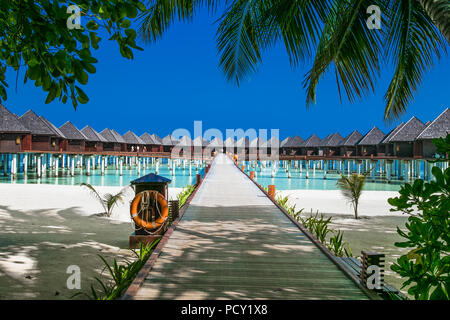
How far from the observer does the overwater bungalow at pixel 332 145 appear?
45109 mm

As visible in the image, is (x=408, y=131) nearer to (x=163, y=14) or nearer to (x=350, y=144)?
(x=350, y=144)

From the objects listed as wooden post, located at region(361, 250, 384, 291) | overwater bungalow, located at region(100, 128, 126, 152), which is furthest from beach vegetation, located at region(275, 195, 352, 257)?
overwater bungalow, located at region(100, 128, 126, 152)

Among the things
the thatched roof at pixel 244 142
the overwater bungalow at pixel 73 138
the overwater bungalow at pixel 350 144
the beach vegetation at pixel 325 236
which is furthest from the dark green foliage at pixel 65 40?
the thatched roof at pixel 244 142

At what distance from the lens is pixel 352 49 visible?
4.22 meters

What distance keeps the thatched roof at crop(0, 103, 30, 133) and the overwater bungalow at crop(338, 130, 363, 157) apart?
3603 centimetres

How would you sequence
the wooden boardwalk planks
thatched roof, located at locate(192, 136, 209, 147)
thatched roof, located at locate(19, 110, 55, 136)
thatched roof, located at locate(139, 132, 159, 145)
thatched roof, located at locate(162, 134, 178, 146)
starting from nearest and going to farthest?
the wooden boardwalk planks < thatched roof, located at locate(19, 110, 55, 136) < thatched roof, located at locate(139, 132, 159, 145) < thatched roof, located at locate(162, 134, 178, 146) < thatched roof, located at locate(192, 136, 209, 147)

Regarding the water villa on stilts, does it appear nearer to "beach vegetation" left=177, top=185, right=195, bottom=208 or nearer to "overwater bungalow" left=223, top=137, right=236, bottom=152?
"overwater bungalow" left=223, top=137, right=236, bottom=152

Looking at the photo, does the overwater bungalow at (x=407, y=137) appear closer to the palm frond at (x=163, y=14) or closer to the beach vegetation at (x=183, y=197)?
the beach vegetation at (x=183, y=197)

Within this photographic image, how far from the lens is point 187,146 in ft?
178

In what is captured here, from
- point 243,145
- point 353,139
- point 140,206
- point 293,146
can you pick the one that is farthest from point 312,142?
point 140,206

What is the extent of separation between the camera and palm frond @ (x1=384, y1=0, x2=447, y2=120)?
13.1 feet

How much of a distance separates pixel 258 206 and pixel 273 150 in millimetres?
45108

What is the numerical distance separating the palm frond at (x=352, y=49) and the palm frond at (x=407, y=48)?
0.72 feet
